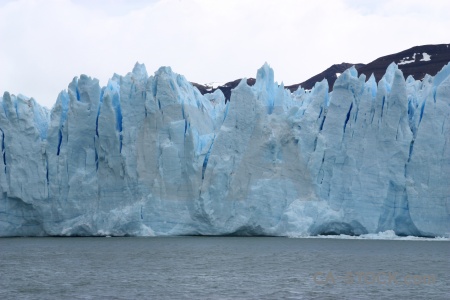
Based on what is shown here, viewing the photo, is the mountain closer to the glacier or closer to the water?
the glacier

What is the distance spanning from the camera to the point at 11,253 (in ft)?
79.4

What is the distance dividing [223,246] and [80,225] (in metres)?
6.15

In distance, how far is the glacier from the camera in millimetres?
27109

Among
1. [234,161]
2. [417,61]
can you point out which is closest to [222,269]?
[234,161]

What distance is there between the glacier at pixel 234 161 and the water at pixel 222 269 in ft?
3.29

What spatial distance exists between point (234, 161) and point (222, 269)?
853 cm

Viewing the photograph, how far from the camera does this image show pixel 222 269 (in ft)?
64.8

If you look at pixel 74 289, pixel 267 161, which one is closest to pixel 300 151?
pixel 267 161

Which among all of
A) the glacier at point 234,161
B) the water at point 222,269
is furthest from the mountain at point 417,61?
the water at point 222,269

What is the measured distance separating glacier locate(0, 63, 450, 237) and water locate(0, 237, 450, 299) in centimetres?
100

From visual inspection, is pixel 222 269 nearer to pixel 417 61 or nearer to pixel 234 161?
pixel 234 161

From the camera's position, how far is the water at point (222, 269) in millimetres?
16062

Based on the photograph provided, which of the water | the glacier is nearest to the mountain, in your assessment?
the glacier

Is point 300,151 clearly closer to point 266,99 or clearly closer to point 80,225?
point 266,99
